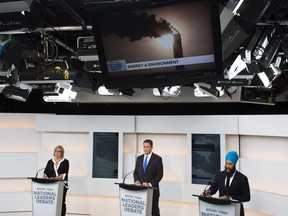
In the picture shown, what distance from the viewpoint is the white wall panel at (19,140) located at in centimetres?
798

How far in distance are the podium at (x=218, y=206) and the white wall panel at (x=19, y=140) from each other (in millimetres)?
4976

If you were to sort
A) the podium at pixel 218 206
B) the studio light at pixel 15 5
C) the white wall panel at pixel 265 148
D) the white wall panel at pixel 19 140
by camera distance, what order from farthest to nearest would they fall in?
the white wall panel at pixel 19 140 → the white wall panel at pixel 265 148 → the podium at pixel 218 206 → the studio light at pixel 15 5

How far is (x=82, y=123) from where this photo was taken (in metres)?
7.89

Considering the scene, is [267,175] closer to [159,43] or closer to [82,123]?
[82,123]

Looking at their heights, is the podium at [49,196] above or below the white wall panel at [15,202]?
above

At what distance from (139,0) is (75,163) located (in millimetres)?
5947

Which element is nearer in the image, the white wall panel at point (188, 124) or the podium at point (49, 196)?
the podium at point (49, 196)

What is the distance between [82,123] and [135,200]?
3.36 meters

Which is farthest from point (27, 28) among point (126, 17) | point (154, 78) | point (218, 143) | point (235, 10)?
point (218, 143)

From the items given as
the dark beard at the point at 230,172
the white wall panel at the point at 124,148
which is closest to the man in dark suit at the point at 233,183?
the dark beard at the point at 230,172

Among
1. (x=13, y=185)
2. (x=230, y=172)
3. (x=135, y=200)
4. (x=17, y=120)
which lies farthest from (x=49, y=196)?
(x=17, y=120)

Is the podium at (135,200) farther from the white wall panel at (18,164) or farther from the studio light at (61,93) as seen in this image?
the white wall panel at (18,164)

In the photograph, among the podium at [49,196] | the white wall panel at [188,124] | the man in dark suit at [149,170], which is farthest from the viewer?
the white wall panel at [188,124]

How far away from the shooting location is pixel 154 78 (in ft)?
8.70
